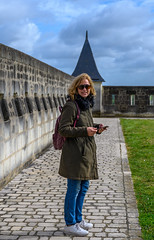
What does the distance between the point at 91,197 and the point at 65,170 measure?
1.98 m

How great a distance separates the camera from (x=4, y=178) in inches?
274

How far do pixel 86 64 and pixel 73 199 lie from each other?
104 ft

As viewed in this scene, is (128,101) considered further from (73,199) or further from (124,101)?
(73,199)

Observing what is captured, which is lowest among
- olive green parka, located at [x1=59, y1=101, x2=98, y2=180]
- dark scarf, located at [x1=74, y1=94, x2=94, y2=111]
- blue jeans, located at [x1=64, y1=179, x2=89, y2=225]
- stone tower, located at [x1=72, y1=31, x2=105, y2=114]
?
blue jeans, located at [x1=64, y1=179, x2=89, y2=225]

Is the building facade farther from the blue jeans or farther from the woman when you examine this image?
the blue jeans

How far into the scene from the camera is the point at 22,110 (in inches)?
335

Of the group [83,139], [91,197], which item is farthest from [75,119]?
[91,197]

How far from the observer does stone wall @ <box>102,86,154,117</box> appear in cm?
3183

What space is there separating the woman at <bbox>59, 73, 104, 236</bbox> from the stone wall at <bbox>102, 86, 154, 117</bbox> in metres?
27.4

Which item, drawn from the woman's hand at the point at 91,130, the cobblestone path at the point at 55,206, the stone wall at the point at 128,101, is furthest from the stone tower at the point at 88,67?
the woman's hand at the point at 91,130

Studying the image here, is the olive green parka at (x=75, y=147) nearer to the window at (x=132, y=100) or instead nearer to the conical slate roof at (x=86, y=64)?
the window at (x=132, y=100)

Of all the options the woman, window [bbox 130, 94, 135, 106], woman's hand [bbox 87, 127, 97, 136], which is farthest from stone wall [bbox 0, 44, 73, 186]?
window [bbox 130, 94, 135, 106]

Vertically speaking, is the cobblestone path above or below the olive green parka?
below

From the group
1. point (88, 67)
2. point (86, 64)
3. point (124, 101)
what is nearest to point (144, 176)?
point (124, 101)
